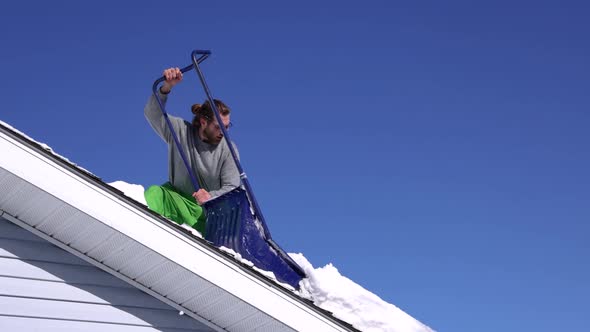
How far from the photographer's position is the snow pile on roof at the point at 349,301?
6.52 meters

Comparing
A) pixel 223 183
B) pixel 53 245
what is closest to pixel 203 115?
pixel 223 183

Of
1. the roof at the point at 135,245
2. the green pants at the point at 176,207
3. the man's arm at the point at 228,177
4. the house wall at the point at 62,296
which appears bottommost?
the house wall at the point at 62,296

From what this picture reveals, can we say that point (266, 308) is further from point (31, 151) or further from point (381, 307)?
point (381, 307)

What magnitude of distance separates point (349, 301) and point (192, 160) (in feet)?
4.97

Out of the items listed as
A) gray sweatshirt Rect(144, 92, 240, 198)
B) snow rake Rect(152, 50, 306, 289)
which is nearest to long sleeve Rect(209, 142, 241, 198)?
gray sweatshirt Rect(144, 92, 240, 198)

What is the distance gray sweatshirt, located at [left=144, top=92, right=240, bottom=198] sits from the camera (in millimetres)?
6770

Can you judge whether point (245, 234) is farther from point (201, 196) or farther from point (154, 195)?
point (154, 195)

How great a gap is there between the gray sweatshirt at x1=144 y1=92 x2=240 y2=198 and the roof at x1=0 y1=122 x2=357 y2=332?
6.54 ft

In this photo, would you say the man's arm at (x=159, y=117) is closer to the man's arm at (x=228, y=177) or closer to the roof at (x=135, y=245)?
the man's arm at (x=228, y=177)

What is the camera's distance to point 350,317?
264 inches

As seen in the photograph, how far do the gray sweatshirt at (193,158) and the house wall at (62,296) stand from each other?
1.99 meters

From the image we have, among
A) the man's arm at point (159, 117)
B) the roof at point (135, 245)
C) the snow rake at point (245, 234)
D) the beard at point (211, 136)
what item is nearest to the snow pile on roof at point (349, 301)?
the snow rake at point (245, 234)

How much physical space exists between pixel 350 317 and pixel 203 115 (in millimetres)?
1811

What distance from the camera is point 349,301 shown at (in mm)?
6707
